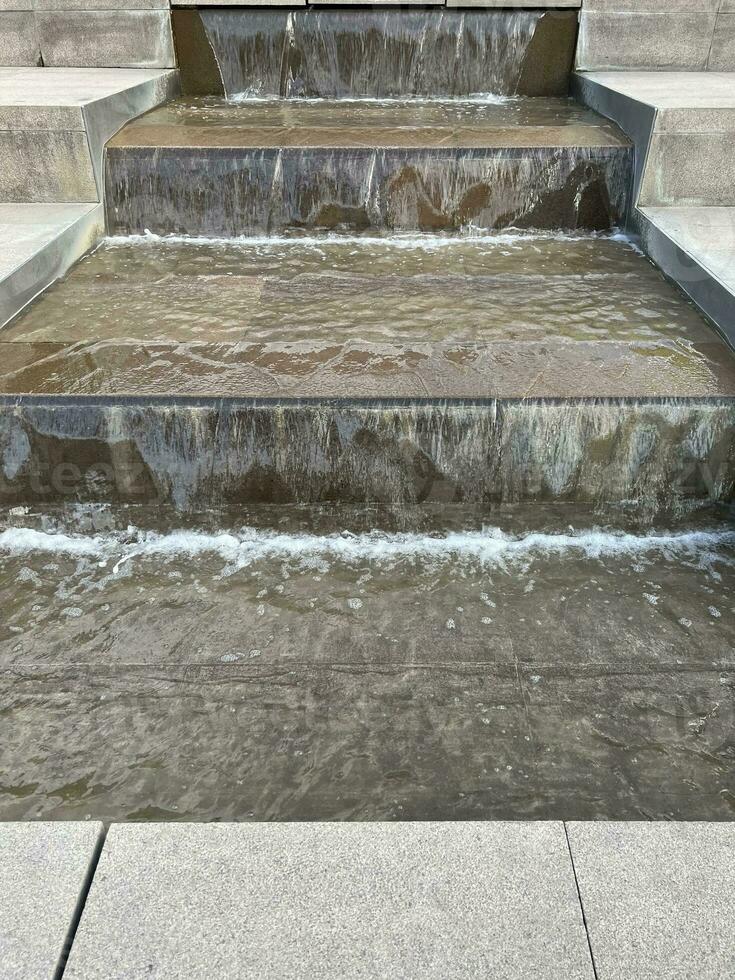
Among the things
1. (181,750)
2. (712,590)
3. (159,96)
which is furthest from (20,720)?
(159,96)

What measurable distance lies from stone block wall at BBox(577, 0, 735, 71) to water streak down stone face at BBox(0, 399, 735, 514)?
683 cm

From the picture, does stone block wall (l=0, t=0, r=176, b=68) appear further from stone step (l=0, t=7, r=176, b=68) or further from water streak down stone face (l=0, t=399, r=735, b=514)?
water streak down stone face (l=0, t=399, r=735, b=514)

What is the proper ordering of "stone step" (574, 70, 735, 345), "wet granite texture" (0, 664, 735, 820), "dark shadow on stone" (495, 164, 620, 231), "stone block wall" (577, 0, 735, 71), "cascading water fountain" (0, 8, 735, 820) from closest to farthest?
"wet granite texture" (0, 664, 735, 820)
"cascading water fountain" (0, 8, 735, 820)
"stone step" (574, 70, 735, 345)
"dark shadow on stone" (495, 164, 620, 231)
"stone block wall" (577, 0, 735, 71)

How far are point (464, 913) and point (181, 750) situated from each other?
54.0 inches

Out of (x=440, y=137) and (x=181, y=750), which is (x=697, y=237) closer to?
(x=440, y=137)

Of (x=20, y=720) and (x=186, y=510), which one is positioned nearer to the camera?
(x=20, y=720)

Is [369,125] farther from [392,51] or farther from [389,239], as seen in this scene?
[392,51]

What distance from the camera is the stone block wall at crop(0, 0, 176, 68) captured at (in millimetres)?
8844

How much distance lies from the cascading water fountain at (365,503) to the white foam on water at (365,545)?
0.02 metres

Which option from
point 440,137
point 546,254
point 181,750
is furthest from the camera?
point 440,137

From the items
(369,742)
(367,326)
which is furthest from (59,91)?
(369,742)

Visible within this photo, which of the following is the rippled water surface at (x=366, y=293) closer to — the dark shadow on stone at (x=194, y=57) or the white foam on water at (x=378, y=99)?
the white foam on water at (x=378, y=99)

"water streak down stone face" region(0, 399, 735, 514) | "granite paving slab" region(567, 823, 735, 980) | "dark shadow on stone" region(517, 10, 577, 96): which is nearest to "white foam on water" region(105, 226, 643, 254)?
"water streak down stone face" region(0, 399, 735, 514)

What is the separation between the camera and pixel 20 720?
3061 millimetres
